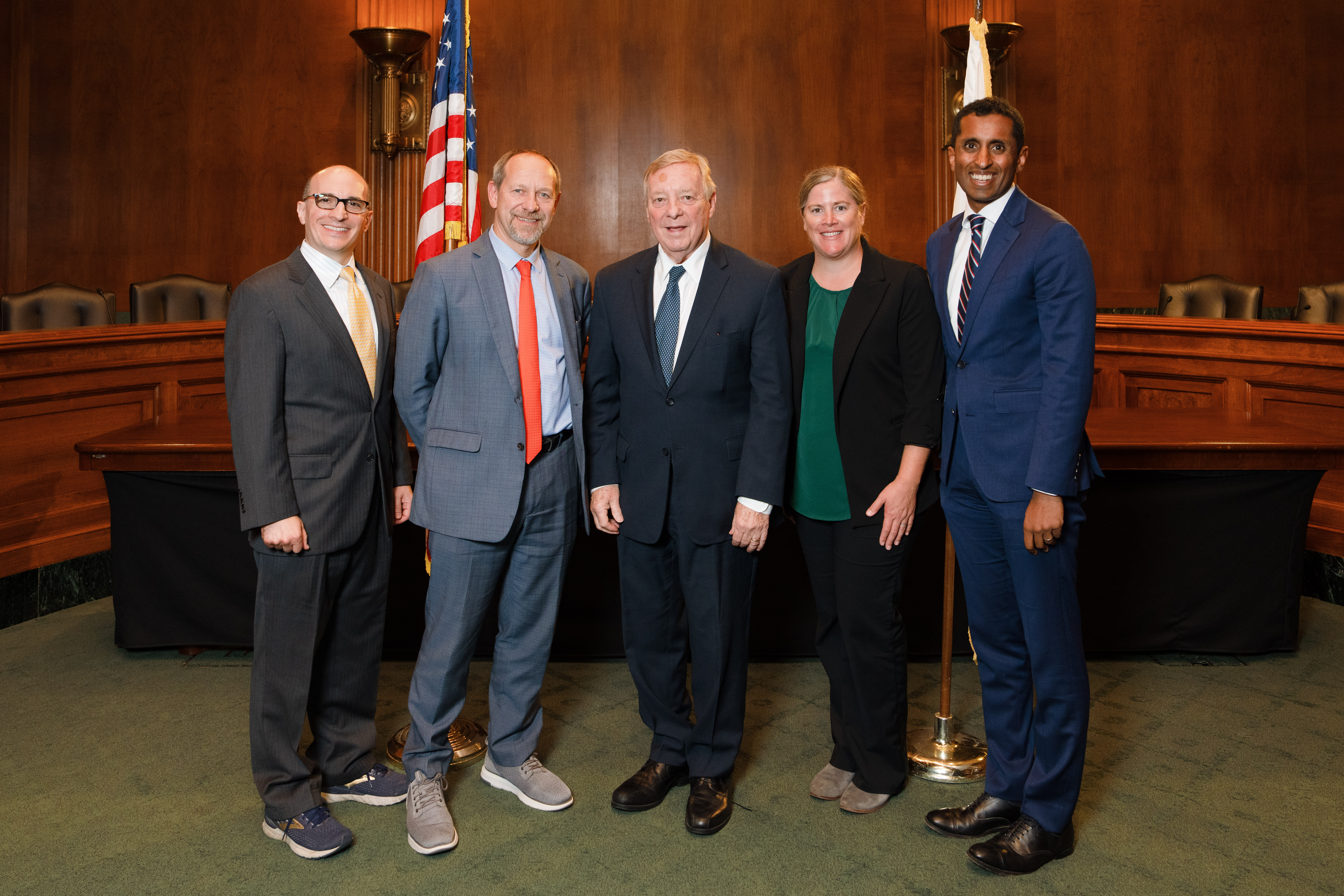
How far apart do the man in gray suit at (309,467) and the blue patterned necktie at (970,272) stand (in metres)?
1.37

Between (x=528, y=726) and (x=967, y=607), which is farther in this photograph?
(x=528, y=726)

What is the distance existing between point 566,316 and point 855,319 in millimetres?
704

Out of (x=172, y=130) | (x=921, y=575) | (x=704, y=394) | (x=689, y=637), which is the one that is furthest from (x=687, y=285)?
(x=172, y=130)

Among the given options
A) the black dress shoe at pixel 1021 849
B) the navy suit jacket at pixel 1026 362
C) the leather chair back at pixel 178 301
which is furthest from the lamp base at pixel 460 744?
the leather chair back at pixel 178 301

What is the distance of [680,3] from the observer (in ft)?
21.9

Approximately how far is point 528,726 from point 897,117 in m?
5.35

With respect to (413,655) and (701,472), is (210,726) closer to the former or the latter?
(413,655)

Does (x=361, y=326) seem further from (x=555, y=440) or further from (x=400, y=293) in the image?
(x=400, y=293)

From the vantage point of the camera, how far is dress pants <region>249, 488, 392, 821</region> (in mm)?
2373

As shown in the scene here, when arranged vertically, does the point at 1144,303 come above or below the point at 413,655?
above

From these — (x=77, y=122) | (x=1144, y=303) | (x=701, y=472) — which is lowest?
(x=701, y=472)

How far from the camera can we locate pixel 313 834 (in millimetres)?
2354

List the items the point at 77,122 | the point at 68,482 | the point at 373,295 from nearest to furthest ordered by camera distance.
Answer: the point at 373,295
the point at 68,482
the point at 77,122

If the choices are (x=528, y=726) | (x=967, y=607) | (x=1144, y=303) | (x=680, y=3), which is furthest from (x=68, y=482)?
(x=1144, y=303)
